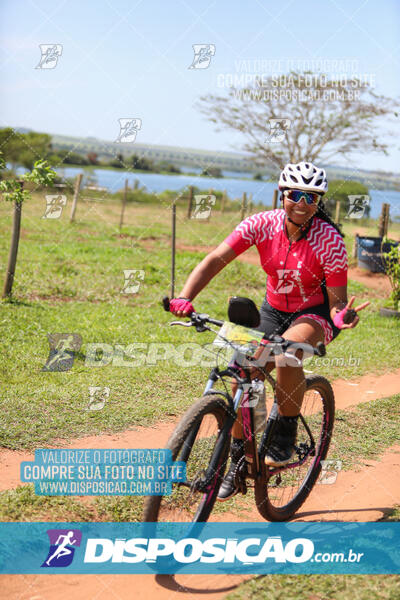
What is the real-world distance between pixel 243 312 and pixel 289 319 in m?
0.82

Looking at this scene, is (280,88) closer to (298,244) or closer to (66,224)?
(66,224)

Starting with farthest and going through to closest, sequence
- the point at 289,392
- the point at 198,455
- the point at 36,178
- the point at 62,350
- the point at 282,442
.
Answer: the point at 36,178 < the point at 62,350 < the point at 282,442 < the point at 289,392 < the point at 198,455

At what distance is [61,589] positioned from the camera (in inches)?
121

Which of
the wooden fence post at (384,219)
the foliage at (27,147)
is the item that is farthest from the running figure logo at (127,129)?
the foliage at (27,147)

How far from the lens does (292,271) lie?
3.80 meters

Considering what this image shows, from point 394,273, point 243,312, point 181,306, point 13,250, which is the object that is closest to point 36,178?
point 13,250

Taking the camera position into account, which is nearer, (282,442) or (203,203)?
(282,442)

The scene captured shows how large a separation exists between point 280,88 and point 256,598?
20.3 metres

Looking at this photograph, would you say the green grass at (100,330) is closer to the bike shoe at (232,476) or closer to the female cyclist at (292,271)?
the bike shoe at (232,476)

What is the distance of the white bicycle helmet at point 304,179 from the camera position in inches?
143

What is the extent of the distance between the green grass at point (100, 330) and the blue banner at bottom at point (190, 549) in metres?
1.31

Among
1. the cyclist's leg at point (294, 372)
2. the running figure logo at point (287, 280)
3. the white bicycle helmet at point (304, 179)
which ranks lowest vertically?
the cyclist's leg at point (294, 372)

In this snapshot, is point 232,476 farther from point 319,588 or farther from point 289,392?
point 319,588

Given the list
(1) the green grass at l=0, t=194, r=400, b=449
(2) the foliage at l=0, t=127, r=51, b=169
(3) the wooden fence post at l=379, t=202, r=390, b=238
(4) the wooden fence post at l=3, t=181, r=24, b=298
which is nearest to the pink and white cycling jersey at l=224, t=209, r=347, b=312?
(1) the green grass at l=0, t=194, r=400, b=449
